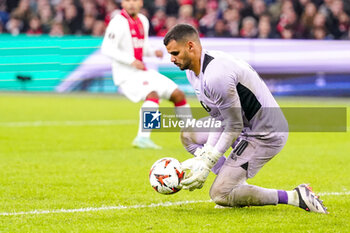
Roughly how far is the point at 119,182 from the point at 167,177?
5.94ft

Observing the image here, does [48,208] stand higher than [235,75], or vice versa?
[235,75]

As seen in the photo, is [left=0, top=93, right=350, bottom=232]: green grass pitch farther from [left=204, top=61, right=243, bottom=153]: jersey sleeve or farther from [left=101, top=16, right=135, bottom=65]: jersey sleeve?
[left=101, top=16, right=135, bottom=65]: jersey sleeve

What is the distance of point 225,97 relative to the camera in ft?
19.5

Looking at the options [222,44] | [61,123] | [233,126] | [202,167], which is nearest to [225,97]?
[233,126]

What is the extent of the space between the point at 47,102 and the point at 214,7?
618cm

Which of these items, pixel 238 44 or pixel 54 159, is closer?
pixel 54 159

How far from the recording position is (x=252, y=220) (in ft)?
19.4

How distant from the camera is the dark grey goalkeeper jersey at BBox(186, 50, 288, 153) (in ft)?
19.6

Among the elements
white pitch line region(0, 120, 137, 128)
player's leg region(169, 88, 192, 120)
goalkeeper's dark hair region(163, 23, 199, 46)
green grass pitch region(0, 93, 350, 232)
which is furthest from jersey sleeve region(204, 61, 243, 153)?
white pitch line region(0, 120, 137, 128)

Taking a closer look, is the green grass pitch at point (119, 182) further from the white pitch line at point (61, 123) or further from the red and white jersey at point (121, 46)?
the red and white jersey at point (121, 46)

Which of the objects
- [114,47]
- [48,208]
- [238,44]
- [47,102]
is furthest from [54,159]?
[238,44]

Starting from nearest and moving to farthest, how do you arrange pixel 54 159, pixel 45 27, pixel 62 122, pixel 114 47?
pixel 54 159 < pixel 114 47 < pixel 62 122 < pixel 45 27

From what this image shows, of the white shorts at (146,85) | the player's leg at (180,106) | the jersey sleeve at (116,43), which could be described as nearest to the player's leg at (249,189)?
the player's leg at (180,106)

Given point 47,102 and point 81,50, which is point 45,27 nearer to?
point 81,50
